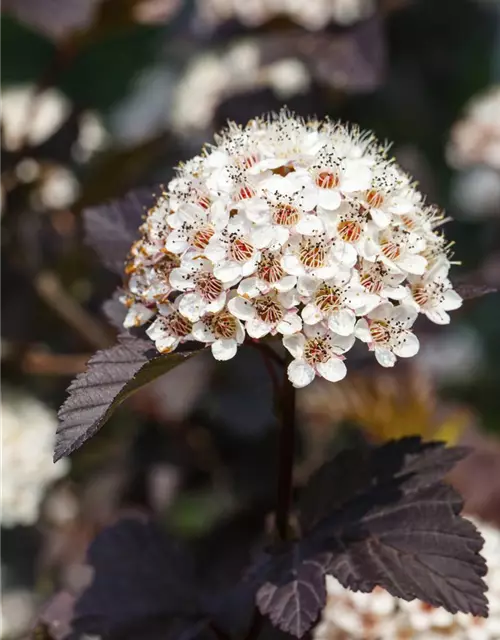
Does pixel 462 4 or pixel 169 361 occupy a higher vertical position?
pixel 462 4

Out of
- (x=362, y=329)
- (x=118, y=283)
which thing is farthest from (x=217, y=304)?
(x=118, y=283)

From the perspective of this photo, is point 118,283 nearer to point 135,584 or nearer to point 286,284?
point 135,584

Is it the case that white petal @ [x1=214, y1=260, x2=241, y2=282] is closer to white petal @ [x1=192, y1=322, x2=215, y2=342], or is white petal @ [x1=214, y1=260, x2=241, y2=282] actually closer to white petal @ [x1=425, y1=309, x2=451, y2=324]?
white petal @ [x1=192, y1=322, x2=215, y2=342]

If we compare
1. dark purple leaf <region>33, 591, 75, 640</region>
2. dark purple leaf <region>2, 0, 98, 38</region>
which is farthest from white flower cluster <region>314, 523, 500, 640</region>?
dark purple leaf <region>2, 0, 98, 38</region>

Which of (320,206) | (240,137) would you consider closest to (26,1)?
(240,137)

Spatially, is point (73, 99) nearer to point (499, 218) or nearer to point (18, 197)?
point (18, 197)

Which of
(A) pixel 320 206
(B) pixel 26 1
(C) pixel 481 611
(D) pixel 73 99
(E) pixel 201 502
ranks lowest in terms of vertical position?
(C) pixel 481 611
